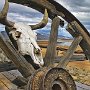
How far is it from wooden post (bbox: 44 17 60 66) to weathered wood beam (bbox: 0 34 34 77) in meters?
0.59

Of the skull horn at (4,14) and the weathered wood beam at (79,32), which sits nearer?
the skull horn at (4,14)

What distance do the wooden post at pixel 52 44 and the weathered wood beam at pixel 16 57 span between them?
592 mm

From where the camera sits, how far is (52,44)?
613 centimetres

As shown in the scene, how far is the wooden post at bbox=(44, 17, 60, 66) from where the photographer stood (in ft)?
19.7

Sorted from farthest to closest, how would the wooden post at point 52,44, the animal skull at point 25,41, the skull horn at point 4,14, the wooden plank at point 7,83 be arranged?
the wooden plank at point 7,83 < the wooden post at point 52,44 < the animal skull at point 25,41 < the skull horn at point 4,14

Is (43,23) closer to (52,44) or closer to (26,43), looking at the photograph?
(52,44)

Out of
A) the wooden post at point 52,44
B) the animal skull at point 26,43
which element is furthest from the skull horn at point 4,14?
the wooden post at point 52,44

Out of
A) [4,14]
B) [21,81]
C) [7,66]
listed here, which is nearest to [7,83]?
[7,66]

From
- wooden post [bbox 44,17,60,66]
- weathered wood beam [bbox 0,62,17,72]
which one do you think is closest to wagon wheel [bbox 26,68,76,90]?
wooden post [bbox 44,17,60,66]

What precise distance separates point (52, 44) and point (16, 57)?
0.98m

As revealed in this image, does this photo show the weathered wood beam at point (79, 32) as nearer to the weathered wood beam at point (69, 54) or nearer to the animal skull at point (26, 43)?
the weathered wood beam at point (69, 54)

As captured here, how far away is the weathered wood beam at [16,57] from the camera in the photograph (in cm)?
530

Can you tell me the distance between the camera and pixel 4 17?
17.4 ft

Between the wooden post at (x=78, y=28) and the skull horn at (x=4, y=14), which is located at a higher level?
the skull horn at (x=4, y=14)
